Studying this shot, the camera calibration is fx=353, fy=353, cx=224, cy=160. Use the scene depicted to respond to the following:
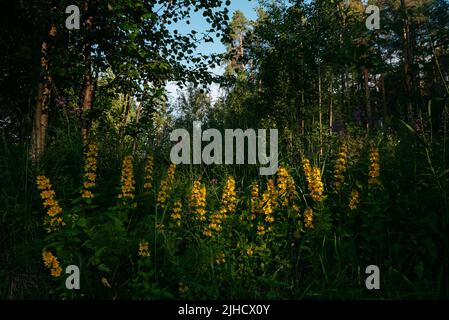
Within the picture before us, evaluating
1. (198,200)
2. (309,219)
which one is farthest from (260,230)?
(198,200)

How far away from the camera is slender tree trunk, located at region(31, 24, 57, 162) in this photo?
468 cm

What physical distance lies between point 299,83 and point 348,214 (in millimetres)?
5758

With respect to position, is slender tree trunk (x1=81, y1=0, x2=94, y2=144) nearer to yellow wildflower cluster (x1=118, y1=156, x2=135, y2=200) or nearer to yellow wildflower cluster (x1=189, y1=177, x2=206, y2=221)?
yellow wildflower cluster (x1=118, y1=156, x2=135, y2=200)

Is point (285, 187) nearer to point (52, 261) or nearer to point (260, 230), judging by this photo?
point (260, 230)

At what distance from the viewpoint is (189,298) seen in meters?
2.41

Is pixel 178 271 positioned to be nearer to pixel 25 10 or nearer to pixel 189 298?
pixel 189 298

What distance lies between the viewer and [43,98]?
4.97 m

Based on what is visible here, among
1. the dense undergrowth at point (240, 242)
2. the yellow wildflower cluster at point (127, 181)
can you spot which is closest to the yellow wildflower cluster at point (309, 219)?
the dense undergrowth at point (240, 242)

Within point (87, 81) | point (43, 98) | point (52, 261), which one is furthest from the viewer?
point (87, 81)

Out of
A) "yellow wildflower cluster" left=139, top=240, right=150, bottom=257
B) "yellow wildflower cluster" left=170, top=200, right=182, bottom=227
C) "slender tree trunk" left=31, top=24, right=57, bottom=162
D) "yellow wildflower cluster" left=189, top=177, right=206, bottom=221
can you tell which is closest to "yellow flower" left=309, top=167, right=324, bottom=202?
"yellow wildflower cluster" left=189, top=177, right=206, bottom=221

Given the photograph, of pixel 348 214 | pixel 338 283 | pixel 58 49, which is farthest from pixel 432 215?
pixel 58 49

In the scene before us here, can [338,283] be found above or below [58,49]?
below

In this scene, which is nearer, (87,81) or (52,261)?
(52,261)
